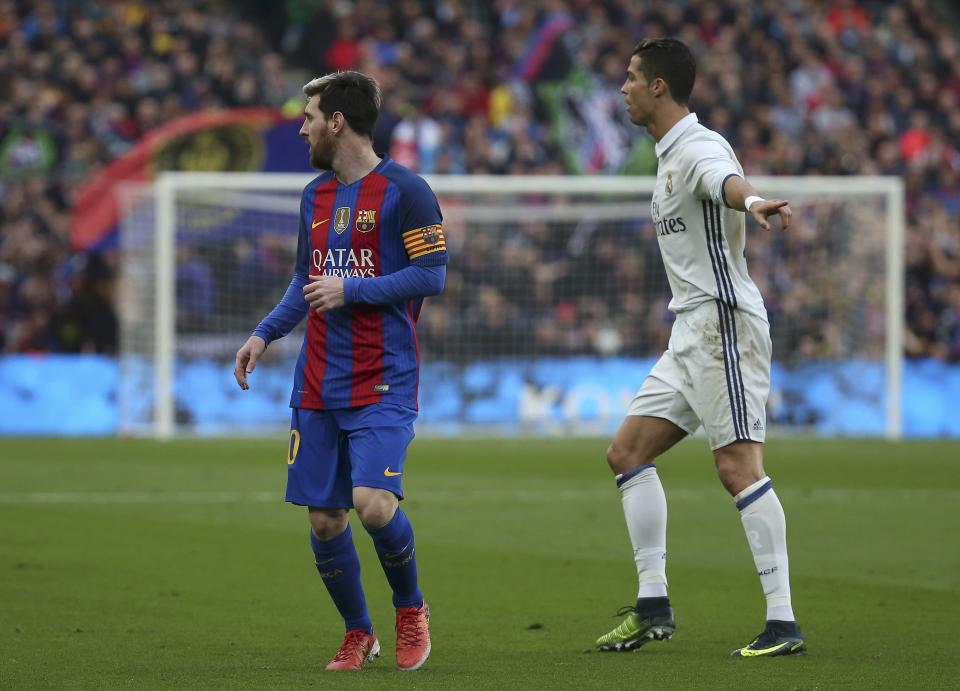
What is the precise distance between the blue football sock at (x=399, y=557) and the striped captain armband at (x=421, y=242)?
903 millimetres

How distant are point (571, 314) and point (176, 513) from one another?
11478 millimetres

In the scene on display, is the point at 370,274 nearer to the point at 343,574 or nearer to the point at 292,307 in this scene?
the point at 292,307

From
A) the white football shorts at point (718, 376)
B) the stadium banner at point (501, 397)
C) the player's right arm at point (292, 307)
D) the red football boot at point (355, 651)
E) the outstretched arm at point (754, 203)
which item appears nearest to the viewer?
the outstretched arm at point (754, 203)

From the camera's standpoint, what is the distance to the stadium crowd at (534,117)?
2242cm

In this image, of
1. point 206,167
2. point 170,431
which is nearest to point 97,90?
point 206,167

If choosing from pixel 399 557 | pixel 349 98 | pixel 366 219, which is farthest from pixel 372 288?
pixel 399 557

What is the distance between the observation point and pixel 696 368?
627 cm

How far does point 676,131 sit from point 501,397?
16147 mm

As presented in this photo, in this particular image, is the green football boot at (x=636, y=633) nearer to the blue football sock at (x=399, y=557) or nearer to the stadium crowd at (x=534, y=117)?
the blue football sock at (x=399, y=557)

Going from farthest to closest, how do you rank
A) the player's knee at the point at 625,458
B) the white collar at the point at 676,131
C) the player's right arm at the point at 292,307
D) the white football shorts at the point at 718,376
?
the player's knee at the point at 625,458 < the white collar at the point at 676,131 < the white football shorts at the point at 718,376 < the player's right arm at the point at 292,307

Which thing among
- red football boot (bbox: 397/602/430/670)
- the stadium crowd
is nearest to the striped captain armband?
red football boot (bbox: 397/602/430/670)

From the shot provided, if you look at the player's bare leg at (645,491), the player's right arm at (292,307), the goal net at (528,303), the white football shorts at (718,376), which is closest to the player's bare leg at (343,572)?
the player's right arm at (292,307)

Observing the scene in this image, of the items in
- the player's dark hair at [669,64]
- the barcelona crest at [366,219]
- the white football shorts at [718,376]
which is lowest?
the white football shorts at [718,376]

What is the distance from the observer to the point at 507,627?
6.88 meters
